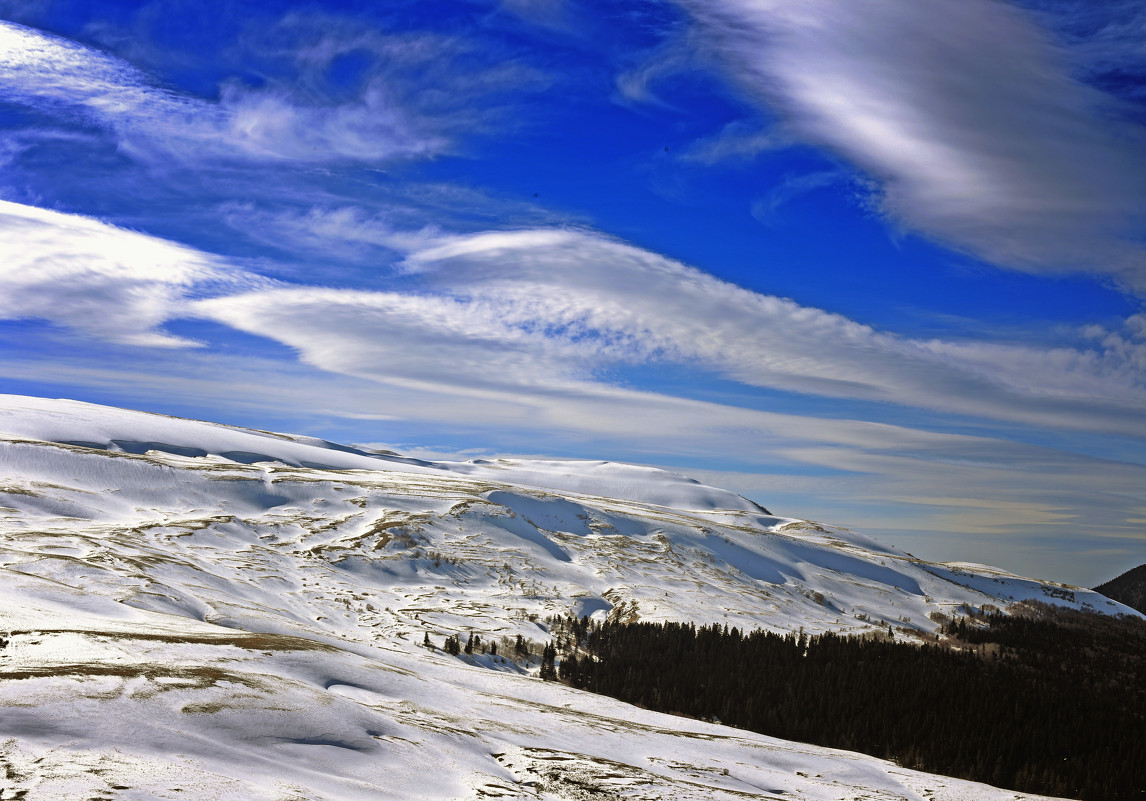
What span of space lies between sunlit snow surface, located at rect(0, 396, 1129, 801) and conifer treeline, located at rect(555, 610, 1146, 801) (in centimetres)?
672

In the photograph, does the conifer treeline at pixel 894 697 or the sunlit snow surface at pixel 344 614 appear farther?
the conifer treeline at pixel 894 697

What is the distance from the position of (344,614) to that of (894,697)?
34.0 metres

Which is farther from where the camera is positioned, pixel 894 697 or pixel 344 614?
pixel 344 614

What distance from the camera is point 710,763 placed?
2267 cm

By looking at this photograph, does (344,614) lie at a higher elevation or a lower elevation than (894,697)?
lower

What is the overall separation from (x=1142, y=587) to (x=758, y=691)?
214132 mm

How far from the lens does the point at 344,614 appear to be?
44.7 m

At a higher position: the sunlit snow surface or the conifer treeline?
the sunlit snow surface

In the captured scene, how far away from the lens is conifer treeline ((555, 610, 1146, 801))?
120 feet

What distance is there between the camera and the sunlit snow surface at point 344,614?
1515cm

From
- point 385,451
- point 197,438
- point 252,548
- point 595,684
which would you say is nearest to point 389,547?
point 252,548

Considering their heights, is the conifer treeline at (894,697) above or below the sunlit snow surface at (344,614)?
below

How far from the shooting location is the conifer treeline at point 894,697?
36688 mm

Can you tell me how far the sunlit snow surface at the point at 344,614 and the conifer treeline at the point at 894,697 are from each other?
6.72 metres
